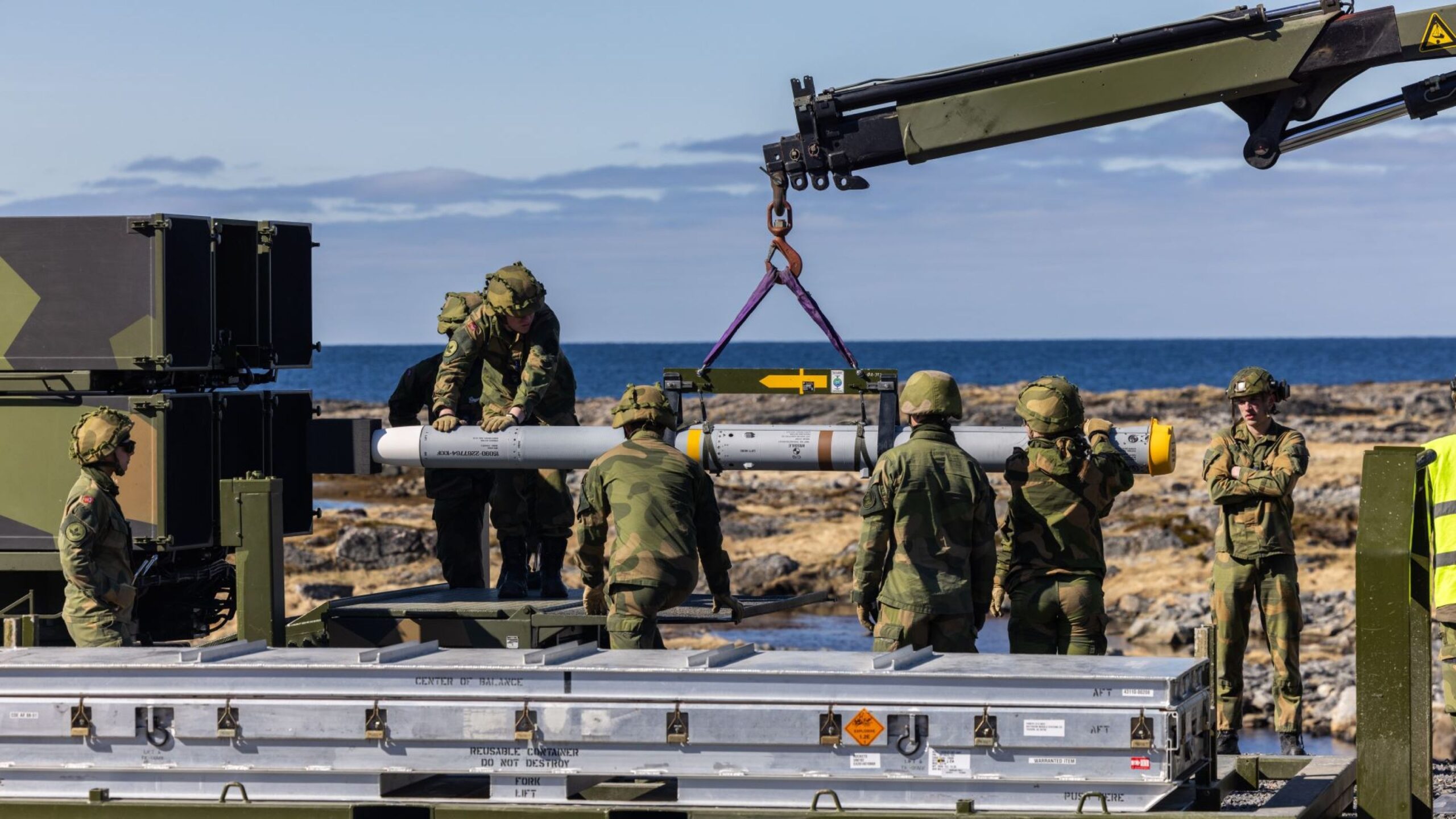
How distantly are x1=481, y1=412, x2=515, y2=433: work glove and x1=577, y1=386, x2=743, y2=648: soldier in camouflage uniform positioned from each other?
5.99 feet

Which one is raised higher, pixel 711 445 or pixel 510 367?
pixel 510 367

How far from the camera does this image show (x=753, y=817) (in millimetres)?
6973

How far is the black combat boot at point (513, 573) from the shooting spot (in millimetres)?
11141

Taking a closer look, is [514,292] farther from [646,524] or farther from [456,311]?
[646,524]

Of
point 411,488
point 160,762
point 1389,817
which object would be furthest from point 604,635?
point 411,488

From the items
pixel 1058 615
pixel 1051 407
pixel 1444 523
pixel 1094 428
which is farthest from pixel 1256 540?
pixel 1051 407

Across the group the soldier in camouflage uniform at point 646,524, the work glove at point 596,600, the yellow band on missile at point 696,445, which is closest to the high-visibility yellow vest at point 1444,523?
the soldier in camouflage uniform at point 646,524

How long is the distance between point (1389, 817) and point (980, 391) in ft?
160

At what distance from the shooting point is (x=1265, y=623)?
1018cm

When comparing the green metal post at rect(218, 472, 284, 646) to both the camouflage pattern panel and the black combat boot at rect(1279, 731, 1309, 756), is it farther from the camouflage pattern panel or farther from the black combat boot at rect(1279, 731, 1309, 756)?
the black combat boot at rect(1279, 731, 1309, 756)

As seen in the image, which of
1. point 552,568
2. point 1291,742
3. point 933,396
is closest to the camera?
point 933,396

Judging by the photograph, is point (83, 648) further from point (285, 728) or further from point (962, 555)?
point (962, 555)

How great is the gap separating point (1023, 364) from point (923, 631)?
12220cm

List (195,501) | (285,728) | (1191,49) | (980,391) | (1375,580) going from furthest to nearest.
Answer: (980,391) → (195,501) → (1191,49) → (285,728) → (1375,580)
